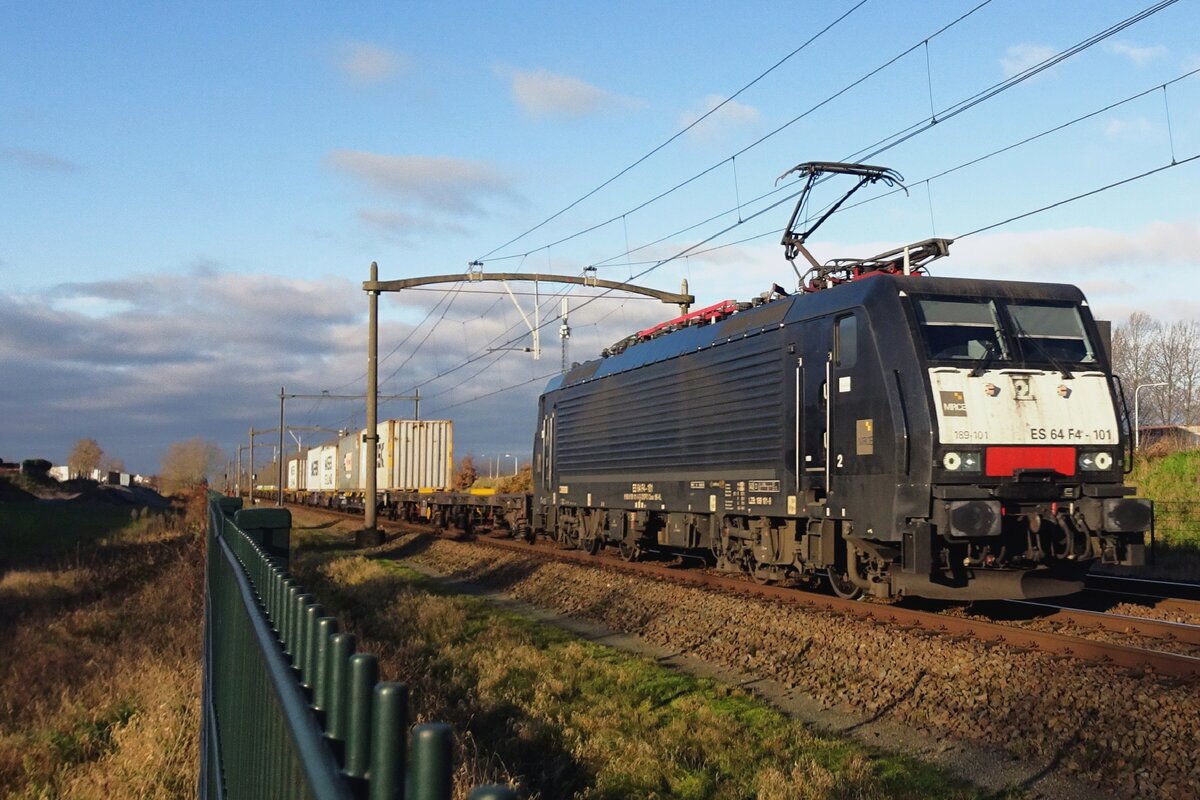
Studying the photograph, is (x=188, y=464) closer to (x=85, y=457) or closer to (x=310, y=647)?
(x=85, y=457)

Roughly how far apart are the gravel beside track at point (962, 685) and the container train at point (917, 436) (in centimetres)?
104

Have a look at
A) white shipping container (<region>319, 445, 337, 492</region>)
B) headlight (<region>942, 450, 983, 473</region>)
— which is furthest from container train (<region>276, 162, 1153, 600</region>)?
white shipping container (<region>319, 445, 337, 492</region>)

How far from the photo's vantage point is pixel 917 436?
1083cm

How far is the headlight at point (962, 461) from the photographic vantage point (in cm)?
1066

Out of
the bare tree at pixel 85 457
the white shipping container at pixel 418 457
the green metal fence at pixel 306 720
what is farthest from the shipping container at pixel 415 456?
the bare tree at pixel 85 457

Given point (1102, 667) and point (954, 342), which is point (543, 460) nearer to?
point (954, 342)

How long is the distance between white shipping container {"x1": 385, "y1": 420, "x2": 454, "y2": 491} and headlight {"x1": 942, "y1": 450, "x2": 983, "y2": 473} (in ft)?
99.4

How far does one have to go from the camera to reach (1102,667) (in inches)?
343

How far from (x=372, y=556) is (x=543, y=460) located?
15.7ft

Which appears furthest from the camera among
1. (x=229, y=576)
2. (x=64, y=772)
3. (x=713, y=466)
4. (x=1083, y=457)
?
(x=713, y=466)

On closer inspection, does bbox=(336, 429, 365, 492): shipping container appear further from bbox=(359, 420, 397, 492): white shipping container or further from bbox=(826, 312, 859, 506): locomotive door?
bbox=(826, 312, 859, 506): locomotive door

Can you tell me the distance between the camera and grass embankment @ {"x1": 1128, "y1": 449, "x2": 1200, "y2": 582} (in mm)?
17672

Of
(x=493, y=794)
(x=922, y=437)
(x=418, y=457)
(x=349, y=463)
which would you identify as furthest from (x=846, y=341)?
(x=349, y=463)

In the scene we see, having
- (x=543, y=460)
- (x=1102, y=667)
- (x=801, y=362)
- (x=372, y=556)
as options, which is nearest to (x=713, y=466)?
(x=801, y=362)
